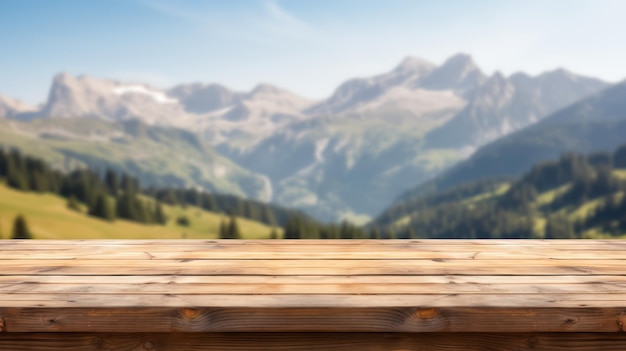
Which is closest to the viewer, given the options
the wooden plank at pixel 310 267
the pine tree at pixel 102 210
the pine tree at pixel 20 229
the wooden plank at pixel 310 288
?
the wooden plank at pixel 310 288

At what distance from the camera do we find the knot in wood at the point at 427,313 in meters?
4.87

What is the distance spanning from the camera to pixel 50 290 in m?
5.38

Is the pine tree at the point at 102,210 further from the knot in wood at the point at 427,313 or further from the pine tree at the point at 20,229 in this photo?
the knot in wood at the point at 427,313

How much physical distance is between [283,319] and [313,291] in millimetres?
Answer: 537

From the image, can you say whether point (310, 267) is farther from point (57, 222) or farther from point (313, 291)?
point (57, 222)

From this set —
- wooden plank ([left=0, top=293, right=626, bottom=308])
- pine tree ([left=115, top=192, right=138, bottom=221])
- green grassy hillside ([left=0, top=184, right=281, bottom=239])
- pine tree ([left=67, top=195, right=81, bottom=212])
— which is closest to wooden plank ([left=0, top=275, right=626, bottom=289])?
wooden plank ([left=0, top=293, right=626, bottom=308])

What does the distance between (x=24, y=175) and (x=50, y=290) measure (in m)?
210

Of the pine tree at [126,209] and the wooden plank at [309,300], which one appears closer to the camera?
the wooden plank at [309,300]

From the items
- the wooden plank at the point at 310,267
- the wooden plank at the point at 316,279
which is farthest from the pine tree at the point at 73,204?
the wooden plank at the point at 316,279

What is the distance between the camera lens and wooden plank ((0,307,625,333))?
4.81 meters

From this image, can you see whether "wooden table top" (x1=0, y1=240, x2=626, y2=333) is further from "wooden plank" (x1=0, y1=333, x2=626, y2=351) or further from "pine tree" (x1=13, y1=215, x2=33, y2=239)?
"pine tree" (x1=13, y1=215, x2=33, y2=239)

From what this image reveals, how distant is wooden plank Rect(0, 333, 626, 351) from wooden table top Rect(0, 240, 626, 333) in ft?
0.58

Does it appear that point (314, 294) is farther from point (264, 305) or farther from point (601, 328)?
point (601, 328)

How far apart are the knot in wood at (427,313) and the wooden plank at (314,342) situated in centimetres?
25
